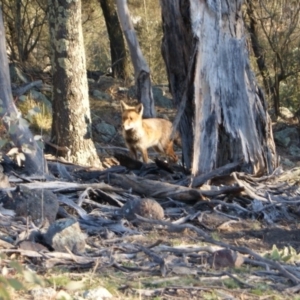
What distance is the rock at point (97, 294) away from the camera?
4945 millimetres

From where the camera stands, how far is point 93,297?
495 cm

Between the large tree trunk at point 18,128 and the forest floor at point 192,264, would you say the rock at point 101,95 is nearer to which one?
the large tree trunk at point 18,128

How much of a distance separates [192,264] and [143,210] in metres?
2.11

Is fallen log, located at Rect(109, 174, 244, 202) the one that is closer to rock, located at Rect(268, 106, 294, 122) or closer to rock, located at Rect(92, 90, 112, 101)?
rock, located at Rect(92, 90, 112, 101)

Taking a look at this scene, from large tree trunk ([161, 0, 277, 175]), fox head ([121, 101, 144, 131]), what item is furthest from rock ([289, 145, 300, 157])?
large tree trunk ([161, 0, 277, 175])

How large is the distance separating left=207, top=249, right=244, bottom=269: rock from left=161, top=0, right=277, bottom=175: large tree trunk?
3980 millimetres

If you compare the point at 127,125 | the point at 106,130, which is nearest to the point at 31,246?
the point at 127,125

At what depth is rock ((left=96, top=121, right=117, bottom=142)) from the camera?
18.1m

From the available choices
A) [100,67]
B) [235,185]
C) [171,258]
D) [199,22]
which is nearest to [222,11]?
[199,22]

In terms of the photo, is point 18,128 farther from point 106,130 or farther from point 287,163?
point 287,163

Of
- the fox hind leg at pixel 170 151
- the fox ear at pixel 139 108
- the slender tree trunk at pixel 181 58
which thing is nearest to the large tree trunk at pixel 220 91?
the slender tree trunk at pixel 181 58

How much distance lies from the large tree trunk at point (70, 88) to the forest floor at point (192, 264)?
14.0 feet

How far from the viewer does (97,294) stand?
4.98m

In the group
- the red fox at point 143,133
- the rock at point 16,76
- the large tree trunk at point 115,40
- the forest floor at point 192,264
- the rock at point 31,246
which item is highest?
the large tree trunk at point 115,40
